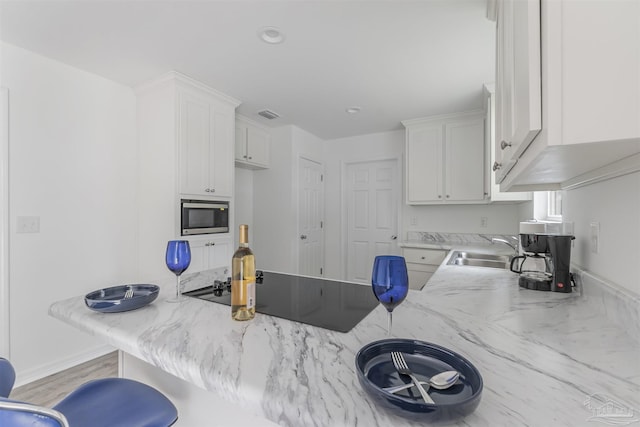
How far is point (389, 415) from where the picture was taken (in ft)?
1.53

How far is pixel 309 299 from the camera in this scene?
109 cm

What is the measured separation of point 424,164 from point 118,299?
3226mm

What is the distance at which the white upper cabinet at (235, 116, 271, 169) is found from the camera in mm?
3373

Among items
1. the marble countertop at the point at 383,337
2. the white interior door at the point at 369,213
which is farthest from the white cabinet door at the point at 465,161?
the marble countertop at the point at 383,337

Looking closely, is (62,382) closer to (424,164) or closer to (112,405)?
(112,405)

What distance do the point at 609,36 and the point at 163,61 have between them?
8.36 ft

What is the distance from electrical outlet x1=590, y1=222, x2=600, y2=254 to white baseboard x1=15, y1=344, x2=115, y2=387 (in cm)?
338

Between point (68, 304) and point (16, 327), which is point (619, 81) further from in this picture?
point (16, 327)

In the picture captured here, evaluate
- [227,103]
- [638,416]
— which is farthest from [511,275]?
[227,103]

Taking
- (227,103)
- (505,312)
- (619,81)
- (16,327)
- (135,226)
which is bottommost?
(16,327)

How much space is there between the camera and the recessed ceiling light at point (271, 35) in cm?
181

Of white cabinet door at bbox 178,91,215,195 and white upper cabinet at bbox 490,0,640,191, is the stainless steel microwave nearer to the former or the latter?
white cabinet door at bbox 178,91,215,195

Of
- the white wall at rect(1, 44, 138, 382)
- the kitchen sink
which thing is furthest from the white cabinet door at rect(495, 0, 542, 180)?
the white wall at rect(1, 44, 138, 382)

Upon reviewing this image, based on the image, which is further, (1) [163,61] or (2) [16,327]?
(1) [163,61]
